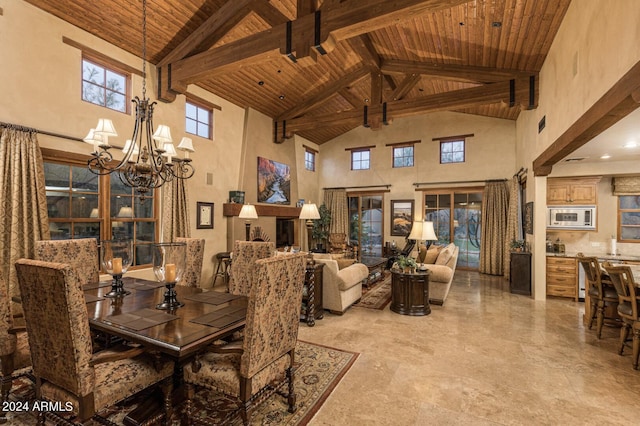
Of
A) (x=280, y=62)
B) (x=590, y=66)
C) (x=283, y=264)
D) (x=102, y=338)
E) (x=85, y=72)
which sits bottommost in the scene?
(x=102, y=338)

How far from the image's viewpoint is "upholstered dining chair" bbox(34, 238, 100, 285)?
3039 millimetres

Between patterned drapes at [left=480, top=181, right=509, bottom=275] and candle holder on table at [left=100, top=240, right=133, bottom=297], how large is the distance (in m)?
8.13

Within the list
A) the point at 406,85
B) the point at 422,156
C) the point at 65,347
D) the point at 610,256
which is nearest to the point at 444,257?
the point at 610,256

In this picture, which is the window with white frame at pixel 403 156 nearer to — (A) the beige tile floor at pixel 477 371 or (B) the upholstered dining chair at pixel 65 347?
(A) the beige tile floor at pixel 477 371

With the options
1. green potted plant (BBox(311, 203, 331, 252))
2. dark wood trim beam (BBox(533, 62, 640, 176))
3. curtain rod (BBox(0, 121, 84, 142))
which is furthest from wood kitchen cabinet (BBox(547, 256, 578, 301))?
curtain rod (BBox(0, 121, 84, 142))

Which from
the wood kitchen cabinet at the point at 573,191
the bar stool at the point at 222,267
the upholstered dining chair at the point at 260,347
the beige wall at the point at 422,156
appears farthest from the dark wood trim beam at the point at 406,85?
the upholstered dining chair at the point at 260,347

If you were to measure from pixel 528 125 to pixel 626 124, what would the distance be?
3.35 meters

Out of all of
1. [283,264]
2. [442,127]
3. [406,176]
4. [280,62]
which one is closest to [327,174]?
[406,176]

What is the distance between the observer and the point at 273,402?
2.41m

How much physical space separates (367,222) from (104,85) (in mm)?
7563

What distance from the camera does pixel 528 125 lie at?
6410 millimetres

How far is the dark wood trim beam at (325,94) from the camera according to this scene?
7199 mm

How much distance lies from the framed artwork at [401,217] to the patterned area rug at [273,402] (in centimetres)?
669

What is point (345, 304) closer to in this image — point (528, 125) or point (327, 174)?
point (528, 125)
